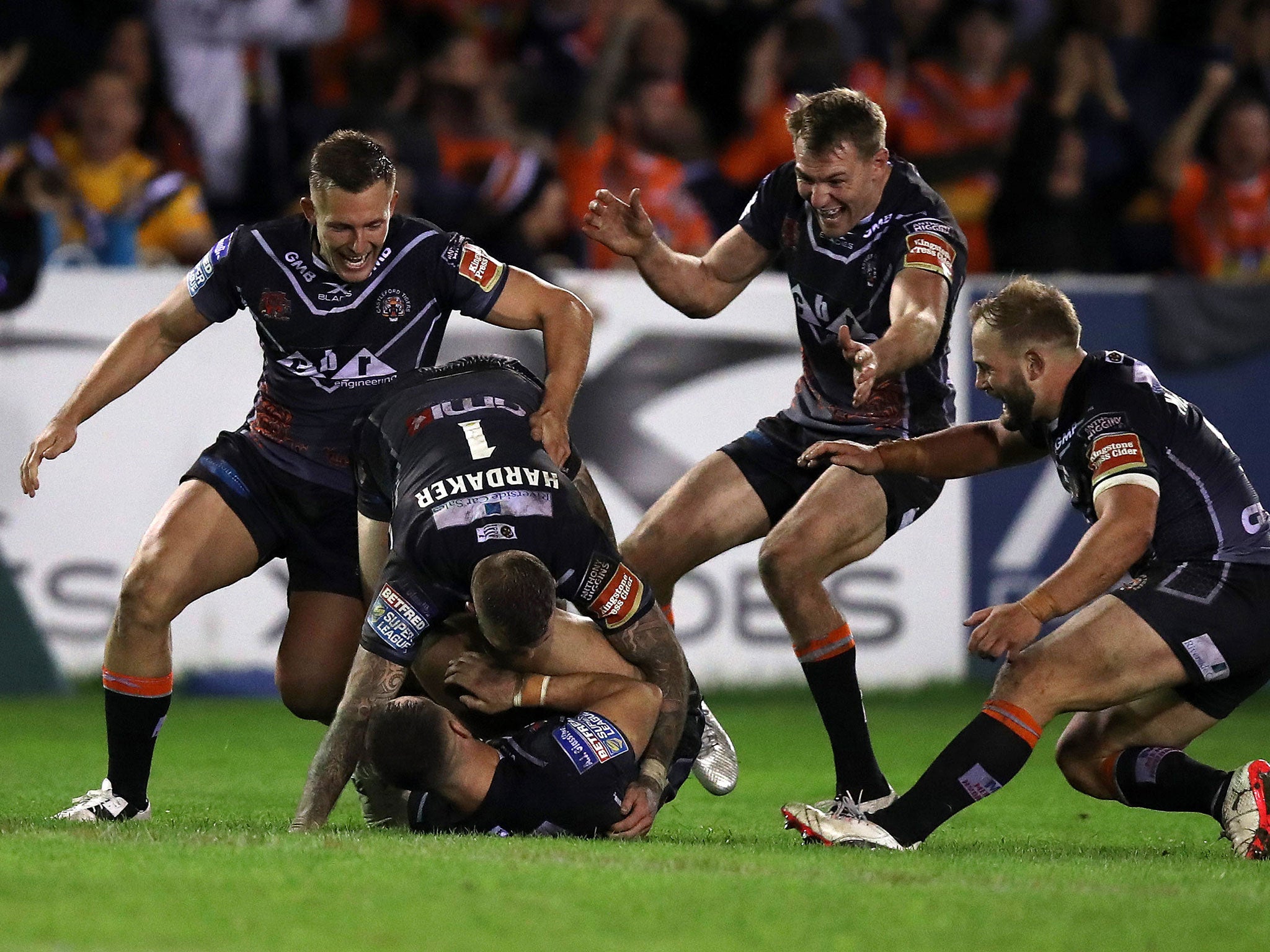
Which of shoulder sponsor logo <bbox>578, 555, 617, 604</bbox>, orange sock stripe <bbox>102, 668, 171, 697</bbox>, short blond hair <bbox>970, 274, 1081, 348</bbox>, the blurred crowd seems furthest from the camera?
the blurred crowd

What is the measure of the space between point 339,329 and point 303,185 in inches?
199

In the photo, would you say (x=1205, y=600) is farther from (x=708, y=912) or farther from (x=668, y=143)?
(x=668, y=143)

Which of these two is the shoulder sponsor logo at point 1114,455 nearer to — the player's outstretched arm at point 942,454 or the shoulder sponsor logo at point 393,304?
the player's outstretched arm at point 942,454

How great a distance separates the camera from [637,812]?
5.94m

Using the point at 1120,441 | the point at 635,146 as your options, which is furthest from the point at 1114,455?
the point at 635,146

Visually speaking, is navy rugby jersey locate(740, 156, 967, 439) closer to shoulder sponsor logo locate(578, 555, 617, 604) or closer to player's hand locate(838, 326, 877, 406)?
player's hand locate(838, 326, 877, 406)

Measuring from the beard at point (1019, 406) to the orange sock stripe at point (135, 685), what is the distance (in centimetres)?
311

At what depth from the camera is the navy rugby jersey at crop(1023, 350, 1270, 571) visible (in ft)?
19.5

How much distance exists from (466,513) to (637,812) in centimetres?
112

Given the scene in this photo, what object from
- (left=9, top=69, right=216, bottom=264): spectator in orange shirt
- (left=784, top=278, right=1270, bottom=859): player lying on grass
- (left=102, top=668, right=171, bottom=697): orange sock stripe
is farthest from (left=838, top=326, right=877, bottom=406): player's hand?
(left=9, top=69, right=216, bottom=264): spectator in orange shirt

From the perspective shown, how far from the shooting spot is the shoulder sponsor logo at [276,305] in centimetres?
680

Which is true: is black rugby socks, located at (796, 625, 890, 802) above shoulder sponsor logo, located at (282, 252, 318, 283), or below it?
below

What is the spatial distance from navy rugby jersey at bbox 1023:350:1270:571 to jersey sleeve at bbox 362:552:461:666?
2.13 metres

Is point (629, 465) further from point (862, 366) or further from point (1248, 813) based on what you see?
point (1248, 813)
